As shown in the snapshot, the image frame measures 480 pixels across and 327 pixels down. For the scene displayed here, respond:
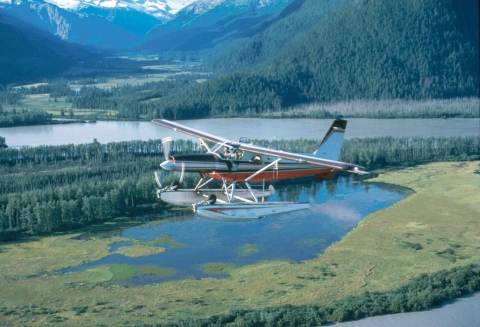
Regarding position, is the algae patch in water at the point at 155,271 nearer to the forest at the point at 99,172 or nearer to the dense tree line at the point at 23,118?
the forest at the point at 99,172

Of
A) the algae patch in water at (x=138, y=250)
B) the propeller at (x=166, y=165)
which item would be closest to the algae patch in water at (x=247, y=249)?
the algae patch in water at (x=138, y=250)

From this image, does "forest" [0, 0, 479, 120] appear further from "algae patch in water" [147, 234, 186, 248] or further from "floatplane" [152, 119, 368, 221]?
"floatplane" [152, 119, 368, 221]

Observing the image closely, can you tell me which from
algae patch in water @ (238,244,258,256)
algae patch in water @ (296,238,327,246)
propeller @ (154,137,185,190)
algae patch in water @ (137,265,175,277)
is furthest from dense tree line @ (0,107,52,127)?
propeller @ (154,137,185,190)

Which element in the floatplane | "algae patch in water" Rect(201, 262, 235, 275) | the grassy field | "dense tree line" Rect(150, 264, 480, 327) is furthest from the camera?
"algae patch in water" Rect(201, 262, 235, 275)

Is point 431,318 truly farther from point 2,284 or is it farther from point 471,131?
point 471,131

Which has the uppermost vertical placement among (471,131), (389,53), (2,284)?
(389,53)

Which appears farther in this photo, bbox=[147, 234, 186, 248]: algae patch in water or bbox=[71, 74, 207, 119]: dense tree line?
bbox=[71, 74, 207, 119]: dense tree line

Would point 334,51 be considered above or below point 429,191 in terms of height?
above

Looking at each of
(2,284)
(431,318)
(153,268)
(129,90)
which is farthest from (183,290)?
(129,90)
